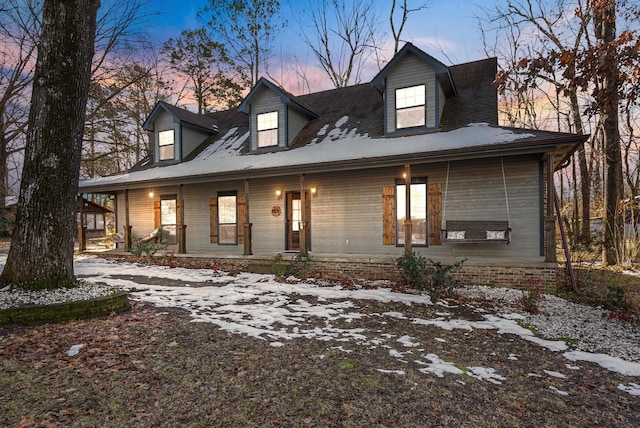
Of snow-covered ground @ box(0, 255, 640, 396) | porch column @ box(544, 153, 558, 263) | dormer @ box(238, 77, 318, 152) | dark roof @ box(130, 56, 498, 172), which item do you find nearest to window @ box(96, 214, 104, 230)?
dark roof @ box(130, 56, 498, 172)

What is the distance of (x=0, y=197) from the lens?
66.4ft

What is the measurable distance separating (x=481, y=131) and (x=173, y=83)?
2054cm

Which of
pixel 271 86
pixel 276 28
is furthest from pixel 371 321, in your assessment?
pixel 276 28

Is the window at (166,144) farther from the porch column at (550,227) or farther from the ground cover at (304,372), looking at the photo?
the porch column at (550,227)

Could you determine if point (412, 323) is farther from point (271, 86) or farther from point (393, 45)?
point (393, 45)

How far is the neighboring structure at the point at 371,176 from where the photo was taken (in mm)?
8188

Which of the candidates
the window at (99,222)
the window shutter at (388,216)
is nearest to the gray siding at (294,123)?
the window shutter at (388,216)

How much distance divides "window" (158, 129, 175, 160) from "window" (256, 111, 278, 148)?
3961mm

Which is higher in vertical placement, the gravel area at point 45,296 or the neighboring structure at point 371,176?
the neighboring structure at point 371,176

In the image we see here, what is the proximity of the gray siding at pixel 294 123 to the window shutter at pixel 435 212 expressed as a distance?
16.5 feet

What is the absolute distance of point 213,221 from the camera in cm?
1206

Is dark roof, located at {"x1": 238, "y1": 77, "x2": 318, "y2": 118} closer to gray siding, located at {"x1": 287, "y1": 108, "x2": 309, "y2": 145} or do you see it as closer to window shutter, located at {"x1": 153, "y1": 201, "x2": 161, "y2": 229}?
gray siding, located at {"x1": 287, "y1": 108, "x2": 309, "y2": 145}

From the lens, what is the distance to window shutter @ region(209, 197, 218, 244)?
1205 centimetres

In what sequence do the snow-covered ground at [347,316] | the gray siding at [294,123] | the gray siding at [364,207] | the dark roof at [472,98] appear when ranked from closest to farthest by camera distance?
the snow-covered ground at [347,316] < the gray siding at [364,207] < the dark roof at [472,98] < the gray siding at [294,123]
